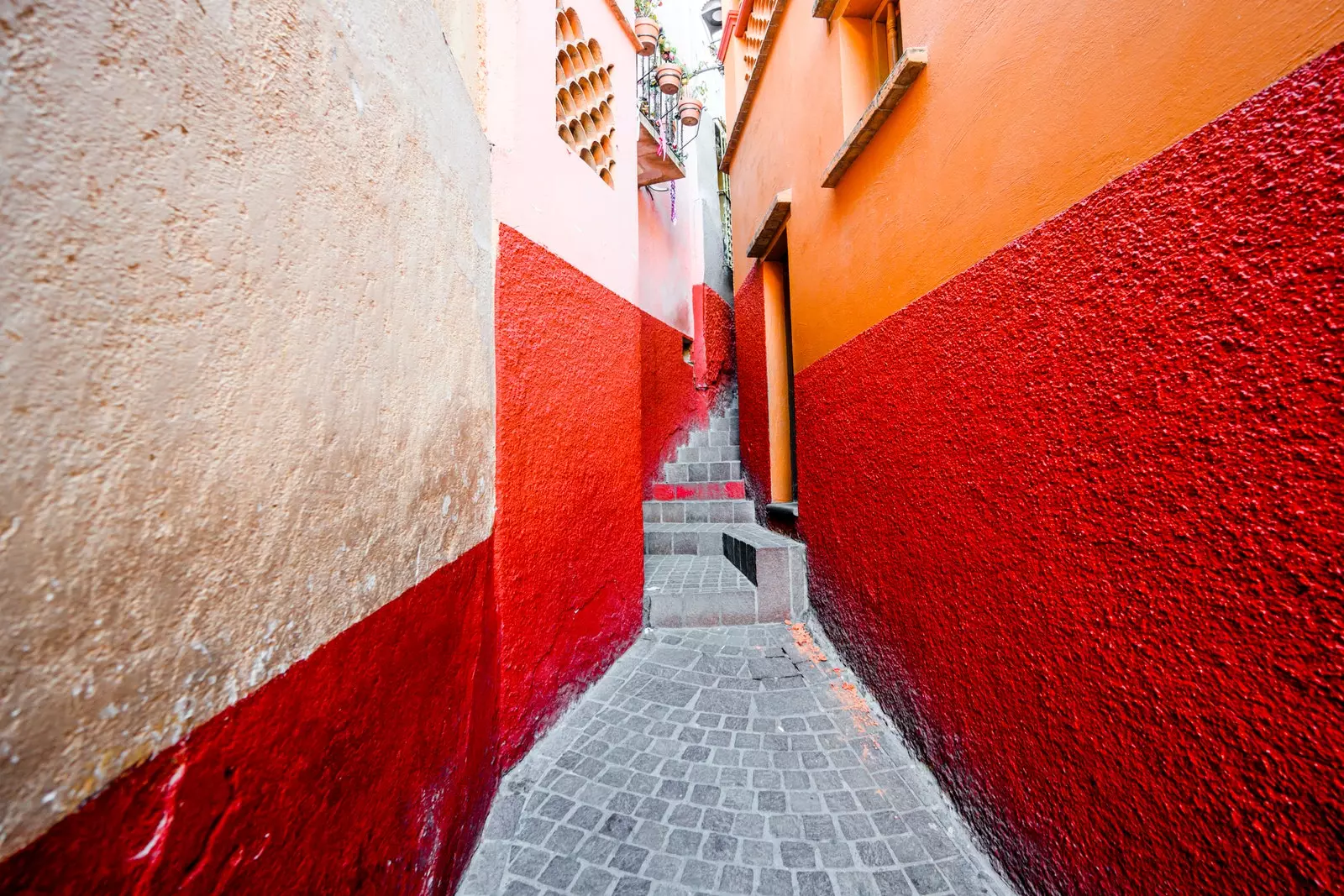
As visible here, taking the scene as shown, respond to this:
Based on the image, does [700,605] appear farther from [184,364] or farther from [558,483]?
[184,364]

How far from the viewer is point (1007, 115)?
1.79 meters

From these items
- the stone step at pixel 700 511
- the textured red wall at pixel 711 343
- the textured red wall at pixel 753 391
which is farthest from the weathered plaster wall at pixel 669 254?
the stone step at pixel 700 511

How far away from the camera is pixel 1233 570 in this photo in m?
1.10

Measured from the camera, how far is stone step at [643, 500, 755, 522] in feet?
19.0

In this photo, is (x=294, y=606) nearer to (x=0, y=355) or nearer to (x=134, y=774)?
(x=134, y=774)

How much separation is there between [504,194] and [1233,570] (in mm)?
2881

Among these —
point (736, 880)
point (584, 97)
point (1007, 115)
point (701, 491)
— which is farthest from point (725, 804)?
point (584, 97)

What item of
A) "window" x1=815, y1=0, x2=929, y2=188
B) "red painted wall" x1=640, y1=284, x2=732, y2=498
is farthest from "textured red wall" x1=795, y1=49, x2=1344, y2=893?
"red painted wall" x1=640, y1=284, x2=732, y2=498

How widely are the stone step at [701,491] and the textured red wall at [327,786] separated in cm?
397

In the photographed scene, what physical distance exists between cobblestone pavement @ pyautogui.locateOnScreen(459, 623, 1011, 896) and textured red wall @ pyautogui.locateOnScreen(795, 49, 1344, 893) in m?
0.29

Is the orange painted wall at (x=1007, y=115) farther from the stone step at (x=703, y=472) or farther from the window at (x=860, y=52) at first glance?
the stone step at (x=703, y=472)

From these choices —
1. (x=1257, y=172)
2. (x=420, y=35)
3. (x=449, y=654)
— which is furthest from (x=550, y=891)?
(x=420, y=35)

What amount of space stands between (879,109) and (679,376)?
15.2 ft

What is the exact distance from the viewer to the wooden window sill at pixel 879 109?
2291mm
